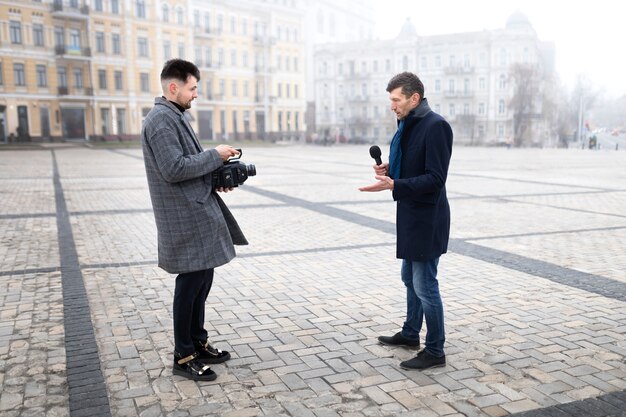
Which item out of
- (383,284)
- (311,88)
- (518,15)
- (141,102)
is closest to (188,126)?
(383,284)

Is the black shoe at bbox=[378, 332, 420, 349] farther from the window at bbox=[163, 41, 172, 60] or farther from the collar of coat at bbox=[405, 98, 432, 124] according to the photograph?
the window at bbox=[163, 41, 172, 60]

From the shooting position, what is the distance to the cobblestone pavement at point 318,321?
3.56 meters

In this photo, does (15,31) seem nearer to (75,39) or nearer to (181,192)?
(75,39)

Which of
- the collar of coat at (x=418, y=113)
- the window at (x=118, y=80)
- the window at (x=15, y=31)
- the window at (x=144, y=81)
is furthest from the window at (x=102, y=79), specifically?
the collar of coat at (x=418, y=113)

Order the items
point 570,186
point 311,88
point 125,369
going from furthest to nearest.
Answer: point 311,88 < point 570,186 < point 125,369

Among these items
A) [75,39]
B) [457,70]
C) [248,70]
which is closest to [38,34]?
[75,39]

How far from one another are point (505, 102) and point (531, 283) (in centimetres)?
6826

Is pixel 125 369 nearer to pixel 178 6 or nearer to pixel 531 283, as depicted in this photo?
pixel 531 283

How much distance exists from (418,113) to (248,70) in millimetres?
59310

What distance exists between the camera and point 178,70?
12.0ft

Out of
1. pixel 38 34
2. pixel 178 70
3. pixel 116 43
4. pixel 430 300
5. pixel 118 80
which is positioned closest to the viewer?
pixel 178 70

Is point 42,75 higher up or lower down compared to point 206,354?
higher up

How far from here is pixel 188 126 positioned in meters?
3.72

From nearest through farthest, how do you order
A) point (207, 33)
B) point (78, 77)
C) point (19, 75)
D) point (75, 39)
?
point (19, 75) < point (75, 39) < point (78, 77) < point (207, 33)
